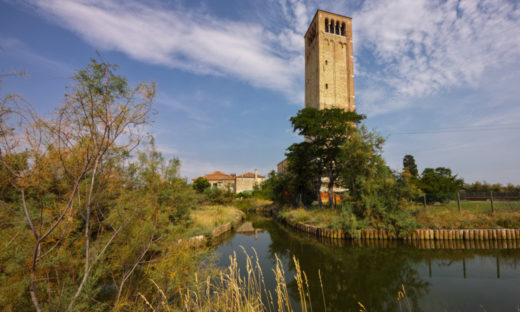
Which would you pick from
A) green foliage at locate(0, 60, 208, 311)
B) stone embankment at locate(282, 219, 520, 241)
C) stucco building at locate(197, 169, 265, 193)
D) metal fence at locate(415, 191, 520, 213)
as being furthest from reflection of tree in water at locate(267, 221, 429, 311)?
stucco building at locate(197, 169, 265, 193)

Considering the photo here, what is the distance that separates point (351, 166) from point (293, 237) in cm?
581

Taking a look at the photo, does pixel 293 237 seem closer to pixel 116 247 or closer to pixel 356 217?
pixel 356 217

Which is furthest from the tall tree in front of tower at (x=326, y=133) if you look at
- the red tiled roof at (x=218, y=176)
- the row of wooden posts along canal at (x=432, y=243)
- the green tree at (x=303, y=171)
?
the red tiled roof at (x=218, y=176)

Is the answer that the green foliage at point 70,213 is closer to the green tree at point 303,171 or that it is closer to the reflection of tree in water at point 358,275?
the reflection of tree in water at point 358,275

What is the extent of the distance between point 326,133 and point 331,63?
74.8 feet

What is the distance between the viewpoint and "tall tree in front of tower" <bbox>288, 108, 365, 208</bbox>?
1908cm

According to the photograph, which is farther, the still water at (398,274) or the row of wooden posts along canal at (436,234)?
the row of wooden posts along canal at (436,234)

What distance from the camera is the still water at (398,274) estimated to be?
17.3 ft

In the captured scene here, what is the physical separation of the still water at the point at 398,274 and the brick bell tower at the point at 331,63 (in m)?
27.8

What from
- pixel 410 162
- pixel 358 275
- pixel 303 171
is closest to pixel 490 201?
pixel 358 275

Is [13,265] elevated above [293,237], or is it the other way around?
[13,265]

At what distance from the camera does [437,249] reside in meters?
9.66

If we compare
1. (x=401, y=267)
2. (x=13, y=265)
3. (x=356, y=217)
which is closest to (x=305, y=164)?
(x=356, y=217)

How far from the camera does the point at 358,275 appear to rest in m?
7.02
